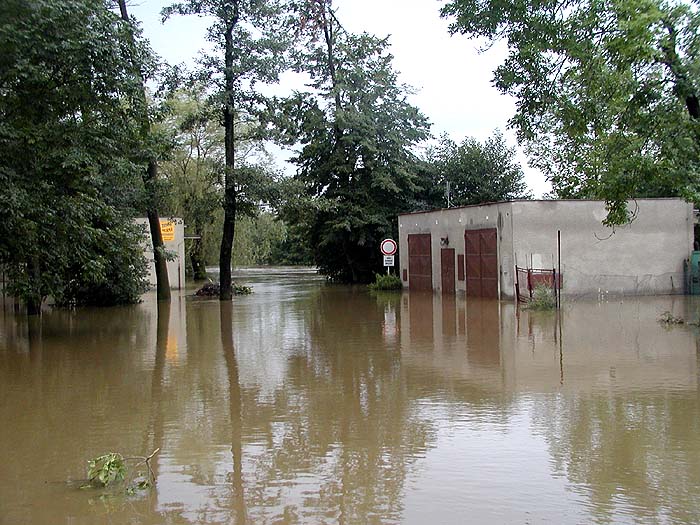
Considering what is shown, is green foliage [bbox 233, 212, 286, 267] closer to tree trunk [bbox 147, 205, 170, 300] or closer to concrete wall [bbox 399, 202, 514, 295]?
concrete wall [bbox 399, 202, 514, 295]

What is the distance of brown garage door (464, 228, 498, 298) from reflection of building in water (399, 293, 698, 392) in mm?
3724

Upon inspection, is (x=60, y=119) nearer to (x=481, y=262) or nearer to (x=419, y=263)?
(x=481, y=262)

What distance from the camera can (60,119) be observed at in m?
16.0

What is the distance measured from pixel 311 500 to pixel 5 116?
12.0m

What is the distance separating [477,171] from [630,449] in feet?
121

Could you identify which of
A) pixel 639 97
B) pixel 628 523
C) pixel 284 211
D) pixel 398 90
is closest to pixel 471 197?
pixel 398 90

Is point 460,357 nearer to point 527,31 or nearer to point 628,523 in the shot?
point 527,31

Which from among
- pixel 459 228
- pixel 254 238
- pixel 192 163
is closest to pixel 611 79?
pixel 459 228

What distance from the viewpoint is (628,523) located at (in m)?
5.59

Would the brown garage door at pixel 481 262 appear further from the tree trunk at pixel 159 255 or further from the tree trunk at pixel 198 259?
the tree trunk at pixel 198 259

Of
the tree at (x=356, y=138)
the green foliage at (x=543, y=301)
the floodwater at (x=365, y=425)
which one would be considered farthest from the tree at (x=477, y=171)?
the floodwater at (x=365, y=425)

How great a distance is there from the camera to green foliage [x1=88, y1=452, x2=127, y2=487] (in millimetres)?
6547

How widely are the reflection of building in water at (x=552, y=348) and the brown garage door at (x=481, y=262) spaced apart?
3724 mm

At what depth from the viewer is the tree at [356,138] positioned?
39000mm
